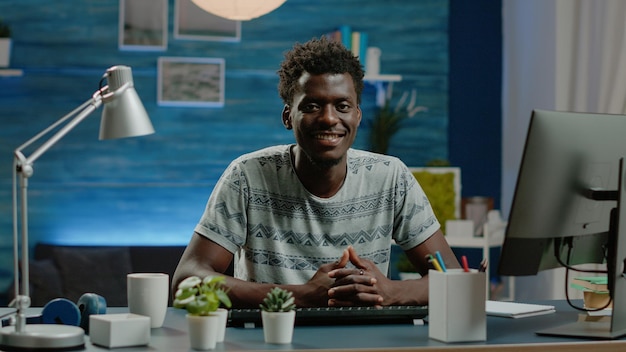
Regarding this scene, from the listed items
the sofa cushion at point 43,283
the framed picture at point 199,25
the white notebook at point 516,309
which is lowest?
the sofa cushion at point 43,283

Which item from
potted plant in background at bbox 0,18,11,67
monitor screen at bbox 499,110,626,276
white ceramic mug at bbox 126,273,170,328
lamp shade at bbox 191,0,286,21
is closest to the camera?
monitor screen at bbox 499,110,626,276

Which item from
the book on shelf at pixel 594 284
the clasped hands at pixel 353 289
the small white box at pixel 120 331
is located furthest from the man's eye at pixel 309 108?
the small white box at pixel 120 331

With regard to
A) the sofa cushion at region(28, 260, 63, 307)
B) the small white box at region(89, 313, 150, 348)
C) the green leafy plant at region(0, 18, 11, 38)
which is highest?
the green leafy plant at region(0, 18, 11, 38)

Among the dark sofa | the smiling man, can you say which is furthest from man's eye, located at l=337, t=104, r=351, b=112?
the dark sofa

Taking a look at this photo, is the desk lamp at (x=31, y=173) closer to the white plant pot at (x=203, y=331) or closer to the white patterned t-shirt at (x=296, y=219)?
the white plant pot at (x=203, y=331)

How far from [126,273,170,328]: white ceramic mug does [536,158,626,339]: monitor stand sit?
776 millimetres

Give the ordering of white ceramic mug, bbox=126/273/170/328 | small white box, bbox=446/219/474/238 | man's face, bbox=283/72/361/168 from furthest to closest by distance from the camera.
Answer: small white box, bbox=446/219/474/238
man's face, bbox=283/72/361/168
white ceramic mug, bbox=126/273/170/328

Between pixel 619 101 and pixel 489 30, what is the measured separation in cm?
146

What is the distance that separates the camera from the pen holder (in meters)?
1.67

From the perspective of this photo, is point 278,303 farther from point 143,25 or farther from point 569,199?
point 143,25

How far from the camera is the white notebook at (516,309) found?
206cm

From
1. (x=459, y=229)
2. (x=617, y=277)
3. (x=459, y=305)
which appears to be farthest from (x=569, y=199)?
(x=459, y=229)

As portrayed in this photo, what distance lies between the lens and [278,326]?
1648mm

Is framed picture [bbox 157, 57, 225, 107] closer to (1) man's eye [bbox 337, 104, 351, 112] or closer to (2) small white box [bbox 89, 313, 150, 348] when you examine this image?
(1) man's eye [bbox 337, 104, 351, 112]
